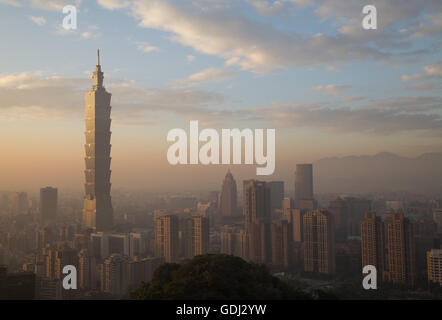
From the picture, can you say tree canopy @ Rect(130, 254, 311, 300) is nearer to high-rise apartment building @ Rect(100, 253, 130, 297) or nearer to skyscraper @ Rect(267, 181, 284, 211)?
high-rise apartment building @ Rect(100, 253, 130, 297)

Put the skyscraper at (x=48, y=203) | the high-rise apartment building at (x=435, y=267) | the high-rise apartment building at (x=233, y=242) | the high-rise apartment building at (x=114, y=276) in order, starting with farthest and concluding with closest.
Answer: the skyscraper at (x=48, y=203) < the high-rise apartment building at (x=233, y=242) < the high-rise apartment building at (x=114, y=276) < the high-rise apartment building at (x=435, y=267)

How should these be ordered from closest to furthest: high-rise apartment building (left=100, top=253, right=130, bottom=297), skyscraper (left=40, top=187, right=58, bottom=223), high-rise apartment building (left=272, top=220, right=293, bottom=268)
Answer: high-rise apartment building (left=100, top=253, right=130, bottom=297), high-rise apartment building (left=272, top=220, right=293, bottom=268), skyscraper (left=40, top=187, right=58, bottom=223)

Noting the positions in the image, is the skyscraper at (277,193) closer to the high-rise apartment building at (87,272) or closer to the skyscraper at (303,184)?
the skyscraper at (303,184)

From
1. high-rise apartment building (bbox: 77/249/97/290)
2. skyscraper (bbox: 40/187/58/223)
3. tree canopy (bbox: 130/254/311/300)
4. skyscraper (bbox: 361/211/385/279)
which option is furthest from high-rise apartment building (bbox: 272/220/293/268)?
skyscraper (bbox: 40/187/58/223)

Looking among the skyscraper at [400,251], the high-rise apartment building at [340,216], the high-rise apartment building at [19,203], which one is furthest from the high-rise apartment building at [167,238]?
the high-rise apartment building at [19,203]
